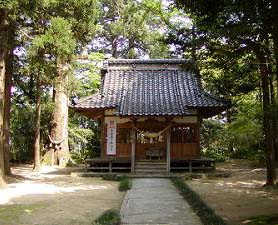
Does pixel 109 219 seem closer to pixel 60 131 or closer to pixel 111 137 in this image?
pixel 111 137

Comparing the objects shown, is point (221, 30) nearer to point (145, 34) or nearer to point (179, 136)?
point (179, 136)

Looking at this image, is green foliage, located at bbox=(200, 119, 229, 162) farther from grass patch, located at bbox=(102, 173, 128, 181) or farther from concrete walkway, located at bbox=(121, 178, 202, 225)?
concrete walkway, located at bbox=(121, 178, 202, 225)

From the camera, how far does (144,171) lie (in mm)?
20328

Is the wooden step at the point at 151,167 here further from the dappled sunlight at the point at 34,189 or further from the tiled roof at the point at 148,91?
the dappled sunlight at the point at 34,189

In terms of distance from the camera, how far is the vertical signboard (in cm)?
2170

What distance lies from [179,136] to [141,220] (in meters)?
13.5

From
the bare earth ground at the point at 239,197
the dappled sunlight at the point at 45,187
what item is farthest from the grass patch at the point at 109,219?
the dappled sunlight at the point at 45,187

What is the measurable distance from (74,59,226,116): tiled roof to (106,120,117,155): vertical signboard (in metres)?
1.17

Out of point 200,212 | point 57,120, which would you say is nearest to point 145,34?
point 57,120

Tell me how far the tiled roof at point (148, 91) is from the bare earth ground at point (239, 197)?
4119 mm

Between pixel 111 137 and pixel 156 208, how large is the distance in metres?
12.1

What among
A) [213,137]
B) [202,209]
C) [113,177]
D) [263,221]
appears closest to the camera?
[263,221]

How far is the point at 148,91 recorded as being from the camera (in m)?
22.5

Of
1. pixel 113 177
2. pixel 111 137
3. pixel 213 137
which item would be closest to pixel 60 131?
pixel 111 137
